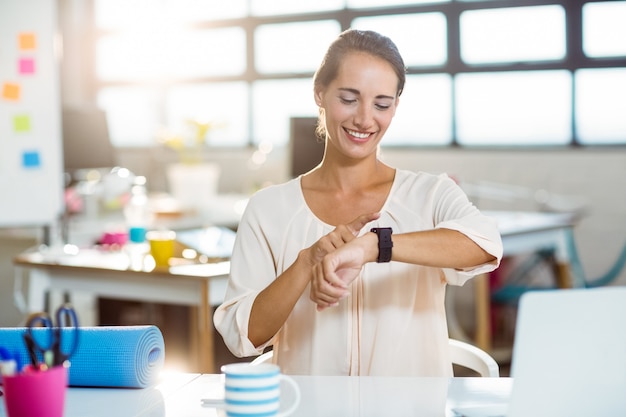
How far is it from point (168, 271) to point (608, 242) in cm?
333

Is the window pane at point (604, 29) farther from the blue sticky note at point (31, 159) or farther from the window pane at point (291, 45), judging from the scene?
the blue sticky note at point (31, 159)

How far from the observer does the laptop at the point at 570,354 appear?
3.43 feet

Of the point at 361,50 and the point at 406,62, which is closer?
the point at 361,50

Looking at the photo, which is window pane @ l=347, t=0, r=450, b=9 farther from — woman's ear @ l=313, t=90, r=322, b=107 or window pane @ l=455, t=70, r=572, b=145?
woman's ear @ l=313, t=90, r=322, b=107

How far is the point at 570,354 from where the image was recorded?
41.7 inches

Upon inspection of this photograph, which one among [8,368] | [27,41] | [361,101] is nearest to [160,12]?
[27,41]

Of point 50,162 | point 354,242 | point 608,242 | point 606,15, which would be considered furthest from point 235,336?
point 606,15

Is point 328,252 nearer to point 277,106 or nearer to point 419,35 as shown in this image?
point 419,35

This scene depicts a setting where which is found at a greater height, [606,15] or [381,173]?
[606,15]

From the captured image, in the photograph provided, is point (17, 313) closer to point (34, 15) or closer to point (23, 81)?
point (23, 81)

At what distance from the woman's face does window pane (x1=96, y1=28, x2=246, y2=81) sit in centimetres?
515

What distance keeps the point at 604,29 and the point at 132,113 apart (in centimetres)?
396

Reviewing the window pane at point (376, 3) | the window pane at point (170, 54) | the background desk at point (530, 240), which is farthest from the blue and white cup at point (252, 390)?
the window pane at point (170, 54)

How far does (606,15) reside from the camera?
18.0 ft
